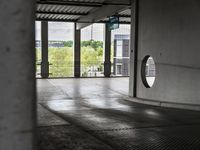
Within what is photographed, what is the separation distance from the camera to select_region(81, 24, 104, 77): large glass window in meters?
29.6

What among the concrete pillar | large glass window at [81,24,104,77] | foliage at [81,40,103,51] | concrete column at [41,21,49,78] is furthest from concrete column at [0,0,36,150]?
foliage at [81,40,103,51]

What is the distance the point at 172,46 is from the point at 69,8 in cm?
886

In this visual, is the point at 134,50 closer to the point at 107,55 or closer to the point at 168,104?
the point at 168,104

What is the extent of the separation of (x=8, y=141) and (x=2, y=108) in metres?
0.19

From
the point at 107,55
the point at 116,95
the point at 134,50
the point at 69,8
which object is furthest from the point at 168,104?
the point at 107,55

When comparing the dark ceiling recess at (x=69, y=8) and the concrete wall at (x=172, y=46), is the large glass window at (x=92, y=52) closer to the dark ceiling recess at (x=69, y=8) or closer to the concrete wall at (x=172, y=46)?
the dark ceiling recess at (x=69, y=8)

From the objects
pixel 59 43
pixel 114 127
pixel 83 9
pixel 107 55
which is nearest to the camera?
pixel 114 127

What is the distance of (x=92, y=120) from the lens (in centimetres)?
930

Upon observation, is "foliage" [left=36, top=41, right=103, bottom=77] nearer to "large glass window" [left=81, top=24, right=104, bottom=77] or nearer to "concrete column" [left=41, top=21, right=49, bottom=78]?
"large glass window" [left=81, top=24, right=104, bottom=77]

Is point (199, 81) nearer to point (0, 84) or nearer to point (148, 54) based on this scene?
point (148, 54)

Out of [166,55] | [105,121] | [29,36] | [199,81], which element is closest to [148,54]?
[166,55]

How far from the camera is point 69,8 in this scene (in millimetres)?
19219

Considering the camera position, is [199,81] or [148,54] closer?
[199,81]

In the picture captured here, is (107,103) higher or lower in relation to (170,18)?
lower
